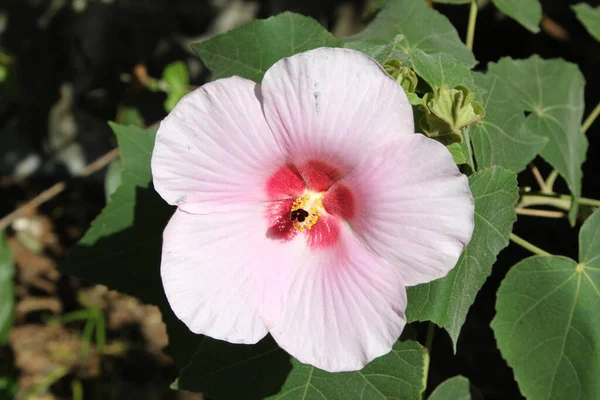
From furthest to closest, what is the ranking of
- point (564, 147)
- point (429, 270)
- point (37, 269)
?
Answer: point (37, 269) → point (564, 147) → point (429, 270)

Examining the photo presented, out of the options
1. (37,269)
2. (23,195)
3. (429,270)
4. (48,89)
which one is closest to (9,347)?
(37,269)

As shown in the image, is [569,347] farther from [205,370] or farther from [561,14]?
[561,14]

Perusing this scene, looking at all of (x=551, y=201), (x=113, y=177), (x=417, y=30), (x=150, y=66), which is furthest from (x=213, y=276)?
(x=150, y=66)

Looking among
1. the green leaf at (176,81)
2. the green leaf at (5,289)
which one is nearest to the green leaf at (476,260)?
the green leaf at (176,81)

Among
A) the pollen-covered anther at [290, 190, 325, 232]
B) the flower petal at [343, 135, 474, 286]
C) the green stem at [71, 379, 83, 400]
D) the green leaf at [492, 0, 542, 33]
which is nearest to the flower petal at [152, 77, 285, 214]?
the pollen-covered anther at [290, 190, 325, 232]

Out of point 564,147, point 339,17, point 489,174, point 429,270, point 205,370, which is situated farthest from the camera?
point 339,17

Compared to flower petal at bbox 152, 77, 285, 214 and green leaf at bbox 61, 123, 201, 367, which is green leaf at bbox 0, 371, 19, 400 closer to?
green leaf at bbox 61, 123, 201, 367
